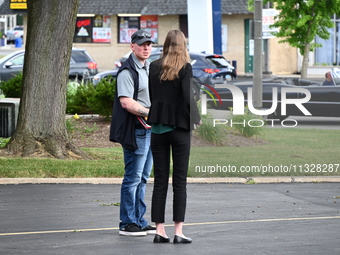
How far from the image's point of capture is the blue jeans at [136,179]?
27.4ft

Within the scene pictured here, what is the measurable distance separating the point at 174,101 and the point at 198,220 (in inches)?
74.5

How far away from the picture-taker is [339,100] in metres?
13.6

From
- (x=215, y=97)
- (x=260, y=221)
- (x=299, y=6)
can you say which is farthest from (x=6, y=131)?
(x=299, y=6)

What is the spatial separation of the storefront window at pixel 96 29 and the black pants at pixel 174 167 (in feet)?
136

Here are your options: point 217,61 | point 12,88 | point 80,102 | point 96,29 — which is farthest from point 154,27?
point 80,102

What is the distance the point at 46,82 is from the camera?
1451cm

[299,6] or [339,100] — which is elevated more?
[299,6]

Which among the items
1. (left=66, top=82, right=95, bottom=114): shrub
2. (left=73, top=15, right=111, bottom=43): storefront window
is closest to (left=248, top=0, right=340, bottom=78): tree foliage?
(left=73, top=15, right=111, bottom=43): storefront window

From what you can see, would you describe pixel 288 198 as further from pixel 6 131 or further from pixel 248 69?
pixel 248 69

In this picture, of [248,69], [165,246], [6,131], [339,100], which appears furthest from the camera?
[248,69]

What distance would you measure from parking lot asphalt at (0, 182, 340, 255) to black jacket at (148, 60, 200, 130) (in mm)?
1085

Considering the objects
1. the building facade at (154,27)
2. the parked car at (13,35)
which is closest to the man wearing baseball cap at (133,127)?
the building facade at (154,27)

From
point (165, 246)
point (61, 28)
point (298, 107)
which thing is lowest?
point (165, 246)

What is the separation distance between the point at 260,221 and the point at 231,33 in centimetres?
3811
